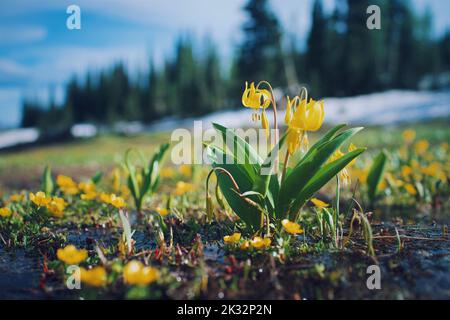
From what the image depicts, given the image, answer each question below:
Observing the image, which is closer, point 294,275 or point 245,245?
point 294,275

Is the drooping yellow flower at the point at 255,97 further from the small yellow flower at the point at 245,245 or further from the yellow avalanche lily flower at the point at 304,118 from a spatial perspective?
the small yellow flower at the point at 245,245

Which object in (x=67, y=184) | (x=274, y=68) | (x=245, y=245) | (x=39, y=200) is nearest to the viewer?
(x=245, y=245)

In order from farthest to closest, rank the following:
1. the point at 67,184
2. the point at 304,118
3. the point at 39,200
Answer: the point at 67,184, the point at 39,200, the point at 304,118

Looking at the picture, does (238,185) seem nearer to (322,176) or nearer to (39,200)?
(322,176)

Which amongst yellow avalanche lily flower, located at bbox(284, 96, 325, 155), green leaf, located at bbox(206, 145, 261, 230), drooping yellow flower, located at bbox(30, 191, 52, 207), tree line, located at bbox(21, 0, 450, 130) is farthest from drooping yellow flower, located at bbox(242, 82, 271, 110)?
tree line, located at bbox(21, 0, 450, 130)

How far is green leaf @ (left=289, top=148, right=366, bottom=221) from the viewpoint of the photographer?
1.99m

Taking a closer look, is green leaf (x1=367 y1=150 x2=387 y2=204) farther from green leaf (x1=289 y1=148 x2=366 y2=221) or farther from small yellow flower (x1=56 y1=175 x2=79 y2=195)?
small yellow flower (x1=56 y1=175 x2=79 y2=195)

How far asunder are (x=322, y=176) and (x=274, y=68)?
30.7 m

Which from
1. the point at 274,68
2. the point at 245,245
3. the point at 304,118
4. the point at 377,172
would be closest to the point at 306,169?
the point at 304,118

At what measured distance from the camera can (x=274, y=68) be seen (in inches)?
1246

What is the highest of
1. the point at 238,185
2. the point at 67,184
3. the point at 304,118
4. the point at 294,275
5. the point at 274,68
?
the point at 274,68

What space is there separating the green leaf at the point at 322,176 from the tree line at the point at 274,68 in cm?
2201

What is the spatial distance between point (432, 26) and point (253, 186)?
51.3m
